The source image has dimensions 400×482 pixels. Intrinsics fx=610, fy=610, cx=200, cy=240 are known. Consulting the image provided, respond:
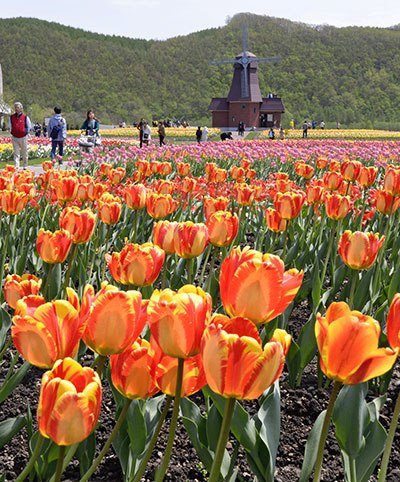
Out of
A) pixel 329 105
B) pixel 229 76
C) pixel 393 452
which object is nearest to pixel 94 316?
pixel 393 452

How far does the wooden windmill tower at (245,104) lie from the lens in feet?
187

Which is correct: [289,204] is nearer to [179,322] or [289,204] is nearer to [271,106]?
[179,322]

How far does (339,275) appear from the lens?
3.37m

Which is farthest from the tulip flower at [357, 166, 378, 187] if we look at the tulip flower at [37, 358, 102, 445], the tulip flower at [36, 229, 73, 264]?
the tulip flower at [37, 358, 102, 445]

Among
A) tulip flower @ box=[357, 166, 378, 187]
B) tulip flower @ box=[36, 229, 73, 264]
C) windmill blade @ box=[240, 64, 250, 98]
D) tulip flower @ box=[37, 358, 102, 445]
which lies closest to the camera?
tulip flower @ box=[37, 358, 102, 445]

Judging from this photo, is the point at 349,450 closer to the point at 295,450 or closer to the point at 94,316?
the point at 295,450

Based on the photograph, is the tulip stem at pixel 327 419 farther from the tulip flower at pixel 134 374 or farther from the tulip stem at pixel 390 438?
the tulip flower at pixel 134 374

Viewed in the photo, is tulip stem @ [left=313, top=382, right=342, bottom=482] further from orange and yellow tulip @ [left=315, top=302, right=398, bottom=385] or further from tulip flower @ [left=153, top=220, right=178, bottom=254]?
tulip flower @ [left=153, top=220, right=178, bottom=254]

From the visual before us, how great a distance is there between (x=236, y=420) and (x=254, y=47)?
389 feet

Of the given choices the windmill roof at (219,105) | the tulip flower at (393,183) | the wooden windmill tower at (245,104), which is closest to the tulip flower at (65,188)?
the tulip flower at (393,183)

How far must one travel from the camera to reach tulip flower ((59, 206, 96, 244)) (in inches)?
93.0

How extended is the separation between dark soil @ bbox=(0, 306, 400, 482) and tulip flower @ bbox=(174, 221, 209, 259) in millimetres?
682

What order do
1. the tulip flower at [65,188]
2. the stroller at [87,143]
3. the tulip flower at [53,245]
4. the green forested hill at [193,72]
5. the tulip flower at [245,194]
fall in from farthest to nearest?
the green forested hill at [193,72], the stroller at [87,143], the tulip flower at [245,194], the tulip flower at [65,188], the tulip flower at [53,245]

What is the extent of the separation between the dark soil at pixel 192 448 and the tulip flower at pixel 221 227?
0.67 m
